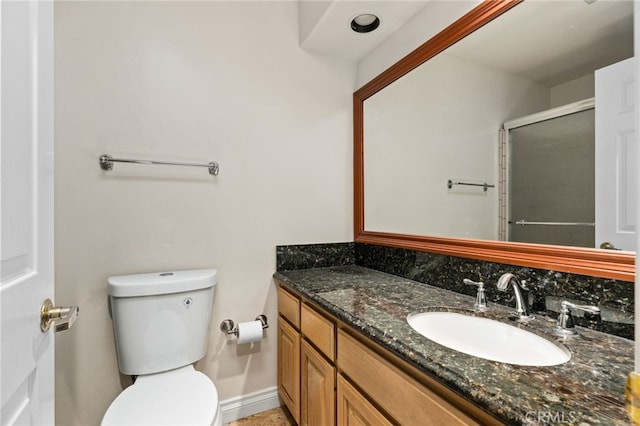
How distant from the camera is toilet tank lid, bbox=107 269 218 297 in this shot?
1.25m

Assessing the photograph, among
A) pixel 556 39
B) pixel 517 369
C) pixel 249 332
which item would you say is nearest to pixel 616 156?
pixel 556 39

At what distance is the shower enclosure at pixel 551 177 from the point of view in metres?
0.92

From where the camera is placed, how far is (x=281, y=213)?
1.76 metres

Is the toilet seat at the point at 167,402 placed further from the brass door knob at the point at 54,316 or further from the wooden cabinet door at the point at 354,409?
the brass door knob at the point at 54,316

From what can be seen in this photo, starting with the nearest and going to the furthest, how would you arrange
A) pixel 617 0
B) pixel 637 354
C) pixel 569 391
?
pixel 637 354, pixel 569 391, pixel 617 0

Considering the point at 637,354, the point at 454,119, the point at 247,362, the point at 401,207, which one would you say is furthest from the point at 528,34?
the point at 247,362

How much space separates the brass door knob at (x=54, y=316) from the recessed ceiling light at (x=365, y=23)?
5.55 ft

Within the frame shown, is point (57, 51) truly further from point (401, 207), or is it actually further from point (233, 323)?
point (401, 207)

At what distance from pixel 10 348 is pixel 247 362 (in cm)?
136

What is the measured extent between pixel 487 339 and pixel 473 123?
0.90 m

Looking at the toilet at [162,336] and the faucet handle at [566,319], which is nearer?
the faucet handle at [566,319]

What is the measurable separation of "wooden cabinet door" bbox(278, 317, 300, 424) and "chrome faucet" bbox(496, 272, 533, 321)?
0.92 metres

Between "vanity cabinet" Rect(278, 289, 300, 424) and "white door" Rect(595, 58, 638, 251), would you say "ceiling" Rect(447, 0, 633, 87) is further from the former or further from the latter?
"vanity cabinet" Rect(278, 289, 300, 424)

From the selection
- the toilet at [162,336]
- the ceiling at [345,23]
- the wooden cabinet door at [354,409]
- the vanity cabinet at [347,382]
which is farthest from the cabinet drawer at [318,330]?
the ceiling at [345,23]
